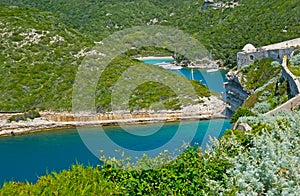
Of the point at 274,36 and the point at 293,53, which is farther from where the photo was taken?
the point at 274,36

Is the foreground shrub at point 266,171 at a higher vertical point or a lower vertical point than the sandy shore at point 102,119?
higher

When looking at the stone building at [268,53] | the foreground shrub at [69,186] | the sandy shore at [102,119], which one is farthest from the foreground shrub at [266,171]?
the sandy shore at [102,119]

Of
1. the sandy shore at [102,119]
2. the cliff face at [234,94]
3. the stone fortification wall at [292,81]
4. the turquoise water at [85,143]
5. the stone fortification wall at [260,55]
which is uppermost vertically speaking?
the stone fortification wall at [260,55]

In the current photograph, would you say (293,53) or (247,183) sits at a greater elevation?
(293,53)

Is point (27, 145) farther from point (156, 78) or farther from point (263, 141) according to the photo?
point (263, 141)

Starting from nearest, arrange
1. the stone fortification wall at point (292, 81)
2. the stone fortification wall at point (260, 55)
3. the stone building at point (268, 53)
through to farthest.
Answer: the stone fortification wall at point (292, 81) < the stone fortification wall at point (260, 55) < the stone building at point (268, 53)

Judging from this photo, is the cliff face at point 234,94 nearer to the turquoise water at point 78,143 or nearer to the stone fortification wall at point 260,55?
the stone fortification wall at point 260,55

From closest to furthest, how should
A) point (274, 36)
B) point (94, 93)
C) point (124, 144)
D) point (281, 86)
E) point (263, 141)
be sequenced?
point (263, 141) → point (281, 86) → point (124, 144) → point (94, 93) → point (274, 36)

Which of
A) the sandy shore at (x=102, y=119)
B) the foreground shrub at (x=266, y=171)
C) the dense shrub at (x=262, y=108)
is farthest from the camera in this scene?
the sandy shore at (x=102, y=119)

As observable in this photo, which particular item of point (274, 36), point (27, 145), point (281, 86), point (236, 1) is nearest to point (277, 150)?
point (281, 86)
